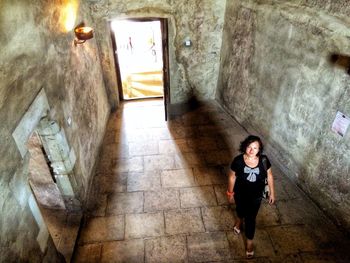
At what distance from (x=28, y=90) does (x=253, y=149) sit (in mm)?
2528

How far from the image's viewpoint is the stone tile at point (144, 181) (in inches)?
196

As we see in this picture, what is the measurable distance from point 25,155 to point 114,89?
4354 mm

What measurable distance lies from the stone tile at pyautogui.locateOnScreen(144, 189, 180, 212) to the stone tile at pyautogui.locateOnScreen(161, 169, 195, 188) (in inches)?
6.9

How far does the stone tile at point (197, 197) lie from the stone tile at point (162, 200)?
11 centimetres

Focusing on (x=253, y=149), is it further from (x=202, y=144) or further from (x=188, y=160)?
(x=202, y=144)

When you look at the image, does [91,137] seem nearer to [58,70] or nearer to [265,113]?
[58,70]

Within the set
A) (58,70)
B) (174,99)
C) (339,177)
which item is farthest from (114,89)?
(339,177)

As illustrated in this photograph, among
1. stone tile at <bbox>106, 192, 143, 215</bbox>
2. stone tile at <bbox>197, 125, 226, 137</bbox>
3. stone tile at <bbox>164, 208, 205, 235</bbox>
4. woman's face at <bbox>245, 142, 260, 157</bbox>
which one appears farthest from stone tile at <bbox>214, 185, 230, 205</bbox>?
woman's face at <bbox>245, 142, 260, 157</bbox>

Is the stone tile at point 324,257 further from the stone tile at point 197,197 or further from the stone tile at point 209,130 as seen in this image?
the stone tile at point 209,130

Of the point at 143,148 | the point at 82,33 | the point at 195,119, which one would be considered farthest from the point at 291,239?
the point at 82,33

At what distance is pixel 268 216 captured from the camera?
14.4 feet

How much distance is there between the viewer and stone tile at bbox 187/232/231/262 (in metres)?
3.87

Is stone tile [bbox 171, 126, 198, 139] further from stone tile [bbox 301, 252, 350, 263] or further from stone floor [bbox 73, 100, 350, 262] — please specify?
stone tile [bbox 301, 252, 350, 263]

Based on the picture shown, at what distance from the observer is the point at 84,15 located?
5289 millimetres
